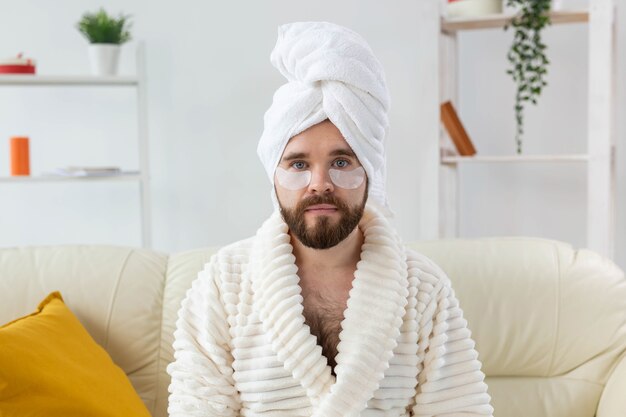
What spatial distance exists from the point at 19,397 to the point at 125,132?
5.97 ft

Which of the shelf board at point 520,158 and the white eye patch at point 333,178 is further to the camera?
the shelf board at point 520,158

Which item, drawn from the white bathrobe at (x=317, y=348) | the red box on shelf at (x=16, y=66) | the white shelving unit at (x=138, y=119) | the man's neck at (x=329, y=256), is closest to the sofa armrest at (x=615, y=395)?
the white bathrobe at (x=317, y=348)

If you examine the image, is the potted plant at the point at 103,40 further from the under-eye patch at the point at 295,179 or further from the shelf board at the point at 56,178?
the under-eye patch at the point at 295,179

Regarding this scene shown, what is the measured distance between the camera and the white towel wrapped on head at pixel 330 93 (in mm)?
1517

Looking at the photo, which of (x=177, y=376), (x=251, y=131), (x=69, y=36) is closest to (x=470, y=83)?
(x=251, y=131)

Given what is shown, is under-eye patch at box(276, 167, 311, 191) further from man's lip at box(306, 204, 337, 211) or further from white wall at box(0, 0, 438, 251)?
white wall at box(0, 0, 438, 251)

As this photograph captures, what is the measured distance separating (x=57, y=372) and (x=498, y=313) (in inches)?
43.4

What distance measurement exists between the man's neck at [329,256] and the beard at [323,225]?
0.08 metres

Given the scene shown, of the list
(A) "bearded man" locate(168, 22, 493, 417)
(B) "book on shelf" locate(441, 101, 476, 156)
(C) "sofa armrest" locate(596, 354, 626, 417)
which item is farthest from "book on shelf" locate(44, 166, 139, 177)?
(C) "sofa armrest" locate(596, 354, 626, 417)

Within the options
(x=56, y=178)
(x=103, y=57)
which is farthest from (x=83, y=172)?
(x=103, y=57)

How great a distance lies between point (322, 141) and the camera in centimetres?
154

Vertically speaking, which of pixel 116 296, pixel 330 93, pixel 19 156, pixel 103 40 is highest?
pixel 103 40

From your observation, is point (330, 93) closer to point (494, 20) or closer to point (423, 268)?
point (423, 268)

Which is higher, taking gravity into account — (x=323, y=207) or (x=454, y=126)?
(x=454, y=126)
